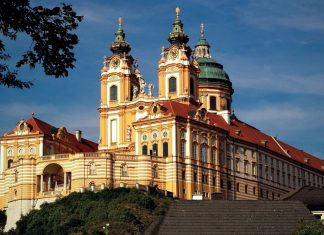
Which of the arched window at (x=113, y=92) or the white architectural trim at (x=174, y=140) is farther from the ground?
the arched window at (x=113, y=92)

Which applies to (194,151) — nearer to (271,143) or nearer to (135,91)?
(135,91)

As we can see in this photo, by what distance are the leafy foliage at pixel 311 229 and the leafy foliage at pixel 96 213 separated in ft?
138

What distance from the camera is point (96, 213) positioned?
334 feet

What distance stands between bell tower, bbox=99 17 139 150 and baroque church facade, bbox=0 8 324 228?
0.16 m

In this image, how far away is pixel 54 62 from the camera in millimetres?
20875

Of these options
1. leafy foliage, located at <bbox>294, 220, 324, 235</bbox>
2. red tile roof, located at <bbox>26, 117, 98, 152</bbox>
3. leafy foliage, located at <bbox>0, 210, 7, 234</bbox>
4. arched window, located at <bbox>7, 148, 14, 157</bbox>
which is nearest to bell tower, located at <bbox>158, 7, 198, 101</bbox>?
red tile roof, located at <bbox>26, 117, 98, 152</bbox>

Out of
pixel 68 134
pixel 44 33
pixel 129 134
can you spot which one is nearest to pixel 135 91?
pixel 129 134

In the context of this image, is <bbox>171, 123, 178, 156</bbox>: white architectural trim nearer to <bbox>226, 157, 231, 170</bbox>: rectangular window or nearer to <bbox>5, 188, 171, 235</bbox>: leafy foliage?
<bbox>5, 188, 171, 235</bbox>: leafy foliage

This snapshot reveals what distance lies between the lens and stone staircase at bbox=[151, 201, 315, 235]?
54812 mm

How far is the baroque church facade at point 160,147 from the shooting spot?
113688 mm

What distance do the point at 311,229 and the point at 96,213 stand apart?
5307 centimetres

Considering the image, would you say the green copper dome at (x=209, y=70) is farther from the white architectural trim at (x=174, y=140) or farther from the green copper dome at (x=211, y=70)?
the white architectural trim at (x=174, y=140)

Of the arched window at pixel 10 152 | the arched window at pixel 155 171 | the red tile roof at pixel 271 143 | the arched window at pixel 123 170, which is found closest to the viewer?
the arched window at pixel 123 170

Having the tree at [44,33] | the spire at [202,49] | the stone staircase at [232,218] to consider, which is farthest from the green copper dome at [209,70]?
the tree at [44,33]
